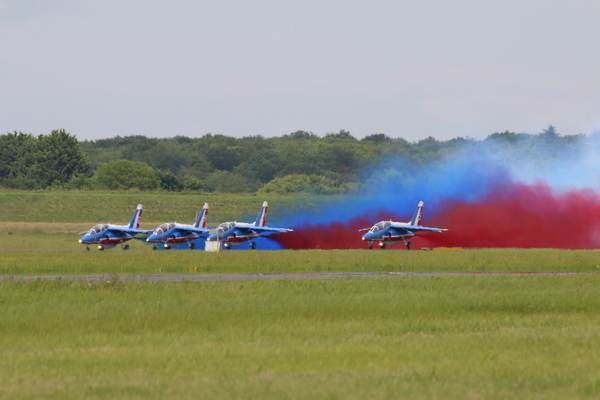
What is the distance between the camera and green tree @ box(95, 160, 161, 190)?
13138 centimetres

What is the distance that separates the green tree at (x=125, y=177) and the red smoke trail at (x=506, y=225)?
207 ft

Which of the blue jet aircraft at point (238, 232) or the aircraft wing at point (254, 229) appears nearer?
the blue jet aircraft at point (238, 232)

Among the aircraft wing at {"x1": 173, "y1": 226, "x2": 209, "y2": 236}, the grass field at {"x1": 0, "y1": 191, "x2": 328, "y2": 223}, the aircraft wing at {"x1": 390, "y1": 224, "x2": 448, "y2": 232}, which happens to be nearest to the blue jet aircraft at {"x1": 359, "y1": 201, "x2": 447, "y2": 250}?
the aircraft wing at {"x1": 390, "y1": 224, "x2": 448, "y2": 232}

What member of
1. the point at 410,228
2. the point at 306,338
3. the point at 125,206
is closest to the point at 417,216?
the point at 410,228

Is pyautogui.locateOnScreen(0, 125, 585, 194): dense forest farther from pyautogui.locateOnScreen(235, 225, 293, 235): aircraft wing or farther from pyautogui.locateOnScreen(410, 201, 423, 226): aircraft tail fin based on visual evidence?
pyautogui.locateOnScreen(235, 225, 293, 235): aircraft wing

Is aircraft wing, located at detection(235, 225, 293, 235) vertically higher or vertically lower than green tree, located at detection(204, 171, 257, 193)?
lower

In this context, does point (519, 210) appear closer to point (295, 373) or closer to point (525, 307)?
point (525, 307)

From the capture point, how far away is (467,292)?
26328mm

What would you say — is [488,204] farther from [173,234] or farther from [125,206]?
[125,206]

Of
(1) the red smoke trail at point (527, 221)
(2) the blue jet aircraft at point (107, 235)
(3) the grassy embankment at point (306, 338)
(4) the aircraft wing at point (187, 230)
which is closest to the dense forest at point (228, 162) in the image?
(1) the red smoke trail at point (527, 221)

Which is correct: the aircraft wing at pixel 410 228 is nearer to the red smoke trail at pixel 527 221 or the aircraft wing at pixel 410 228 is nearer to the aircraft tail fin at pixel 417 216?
the aircraft tail fin at pixel 417 216

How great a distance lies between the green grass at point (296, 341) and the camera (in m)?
12.7

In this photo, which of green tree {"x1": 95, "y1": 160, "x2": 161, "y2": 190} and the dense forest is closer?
the dense forest

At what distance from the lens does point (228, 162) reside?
641 ft
